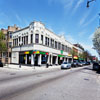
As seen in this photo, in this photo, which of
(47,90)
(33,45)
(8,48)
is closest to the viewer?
(47,90)

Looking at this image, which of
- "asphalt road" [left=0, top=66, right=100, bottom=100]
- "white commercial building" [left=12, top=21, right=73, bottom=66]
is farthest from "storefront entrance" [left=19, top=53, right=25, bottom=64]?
"asphalt road" [left=0, top=66, right=100, bottom=100]

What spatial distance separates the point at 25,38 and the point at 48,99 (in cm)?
2370

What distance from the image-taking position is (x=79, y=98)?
4855 mm

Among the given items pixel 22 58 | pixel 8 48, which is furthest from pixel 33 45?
pixel 8 48

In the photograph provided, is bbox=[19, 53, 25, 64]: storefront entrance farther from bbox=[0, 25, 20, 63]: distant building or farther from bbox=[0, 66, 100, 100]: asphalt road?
bbox=[0, 66, 100, 100]: asphalt road

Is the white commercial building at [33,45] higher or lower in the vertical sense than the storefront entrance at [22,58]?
higher

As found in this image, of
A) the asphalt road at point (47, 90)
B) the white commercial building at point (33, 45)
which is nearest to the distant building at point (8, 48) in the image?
the white commercial building at point (33, 45)

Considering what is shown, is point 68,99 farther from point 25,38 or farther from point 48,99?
point 25,38

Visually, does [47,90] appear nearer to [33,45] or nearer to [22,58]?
[33,45]

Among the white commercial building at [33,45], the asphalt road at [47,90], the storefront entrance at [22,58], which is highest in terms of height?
the white commercial building at [33,45]

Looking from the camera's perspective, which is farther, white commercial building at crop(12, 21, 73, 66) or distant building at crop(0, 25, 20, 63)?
distant building at crop(0, 25, 20, 63)

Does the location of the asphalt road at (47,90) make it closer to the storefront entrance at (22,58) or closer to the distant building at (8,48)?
the storefront entrance at (22,58)

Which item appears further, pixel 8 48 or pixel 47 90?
pixel 8 48

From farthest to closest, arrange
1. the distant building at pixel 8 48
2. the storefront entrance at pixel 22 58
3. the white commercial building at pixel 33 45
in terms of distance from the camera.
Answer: the distant building at pixel 8 48
the storefront entrance at pixel 22 58
the white commercial building at pixel 33 45
